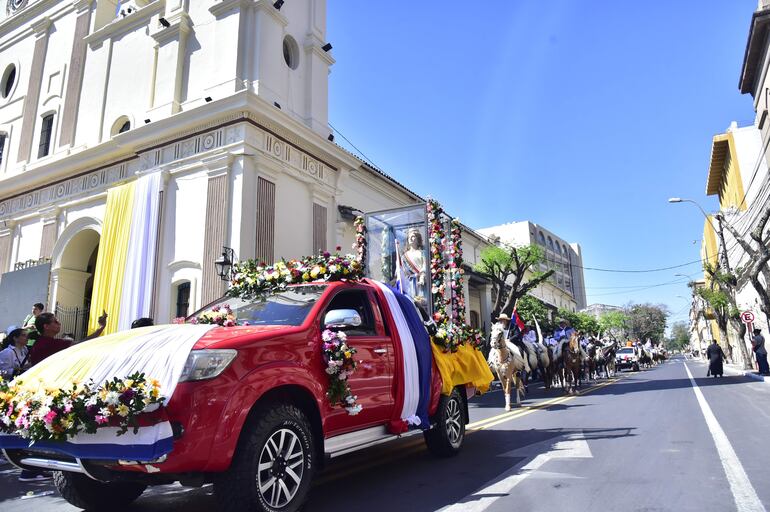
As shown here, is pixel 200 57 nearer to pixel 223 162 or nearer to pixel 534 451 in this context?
pixel 223 162

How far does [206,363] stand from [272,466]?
0.95m

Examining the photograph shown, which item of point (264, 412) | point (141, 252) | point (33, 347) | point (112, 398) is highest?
point (141, 252)

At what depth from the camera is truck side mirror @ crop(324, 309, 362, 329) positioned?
15.1 ft

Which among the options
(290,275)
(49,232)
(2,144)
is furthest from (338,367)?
(2,144)

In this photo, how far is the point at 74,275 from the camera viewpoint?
66.0 feet

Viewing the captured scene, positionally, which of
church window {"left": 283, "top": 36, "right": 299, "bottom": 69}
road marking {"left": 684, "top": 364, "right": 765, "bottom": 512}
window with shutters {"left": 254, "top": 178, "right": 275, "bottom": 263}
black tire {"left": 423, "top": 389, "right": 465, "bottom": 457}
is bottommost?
road marking {"left": 684, "top": 364, "right": 765, "bottom": 512}

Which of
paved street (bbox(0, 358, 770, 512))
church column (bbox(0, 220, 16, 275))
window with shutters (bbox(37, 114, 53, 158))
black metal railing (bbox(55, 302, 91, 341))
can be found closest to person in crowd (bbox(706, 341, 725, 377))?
paved street (bbox(0, 358, 770, 512))

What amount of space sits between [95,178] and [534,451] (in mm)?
19666

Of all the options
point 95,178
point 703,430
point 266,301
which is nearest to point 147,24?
point 95,178

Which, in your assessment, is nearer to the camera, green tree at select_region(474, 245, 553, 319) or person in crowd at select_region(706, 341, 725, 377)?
person in crowd at select_region(706, 341, 725, 377)

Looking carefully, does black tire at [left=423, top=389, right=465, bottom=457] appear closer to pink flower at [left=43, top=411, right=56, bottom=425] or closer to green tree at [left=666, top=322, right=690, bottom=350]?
pink flower at [left=43, top=411, right=56, bottom=425]

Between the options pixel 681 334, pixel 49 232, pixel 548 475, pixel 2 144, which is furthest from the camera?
pixel 681 334

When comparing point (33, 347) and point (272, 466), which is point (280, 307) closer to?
point (272, 466)

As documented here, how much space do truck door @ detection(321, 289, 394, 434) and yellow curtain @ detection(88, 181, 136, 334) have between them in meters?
14.5
